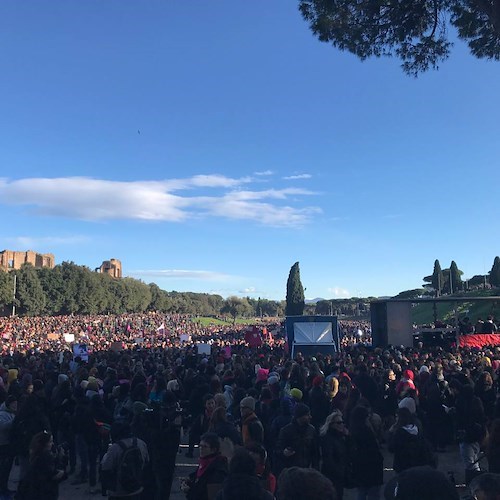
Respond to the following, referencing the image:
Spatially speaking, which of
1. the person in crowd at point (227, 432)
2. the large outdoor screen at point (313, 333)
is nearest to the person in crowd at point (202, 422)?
the person in crowd at point (227, 432)

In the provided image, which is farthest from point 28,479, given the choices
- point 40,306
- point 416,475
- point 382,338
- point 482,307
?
point 40,306

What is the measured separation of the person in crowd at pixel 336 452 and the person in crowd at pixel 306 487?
9.27 feet

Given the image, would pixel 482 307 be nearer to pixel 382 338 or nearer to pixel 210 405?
pixel 382 338

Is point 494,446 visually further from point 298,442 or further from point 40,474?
point 40,474

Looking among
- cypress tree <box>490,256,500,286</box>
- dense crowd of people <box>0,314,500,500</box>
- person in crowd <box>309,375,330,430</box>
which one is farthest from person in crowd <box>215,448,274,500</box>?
cypress tree <box>490,256,500,286</box>

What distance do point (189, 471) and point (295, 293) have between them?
63096 millimetres

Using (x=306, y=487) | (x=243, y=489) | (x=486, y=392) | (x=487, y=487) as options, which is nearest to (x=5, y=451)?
(x=243, y=489)

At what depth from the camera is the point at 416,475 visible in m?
2.30

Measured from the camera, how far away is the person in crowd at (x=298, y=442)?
5.02 metres

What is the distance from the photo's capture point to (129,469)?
461 cm

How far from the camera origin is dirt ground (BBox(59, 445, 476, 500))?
6957 mm

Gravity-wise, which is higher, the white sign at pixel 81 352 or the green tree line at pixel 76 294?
the green tree line at pixel 76 294

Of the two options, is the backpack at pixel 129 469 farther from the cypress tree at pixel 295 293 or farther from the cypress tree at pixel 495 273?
the cypress tree at pixel 495 273

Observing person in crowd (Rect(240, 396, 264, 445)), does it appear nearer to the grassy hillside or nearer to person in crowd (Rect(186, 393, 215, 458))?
person in crowd (Rect(186, 393, 215, 458))
